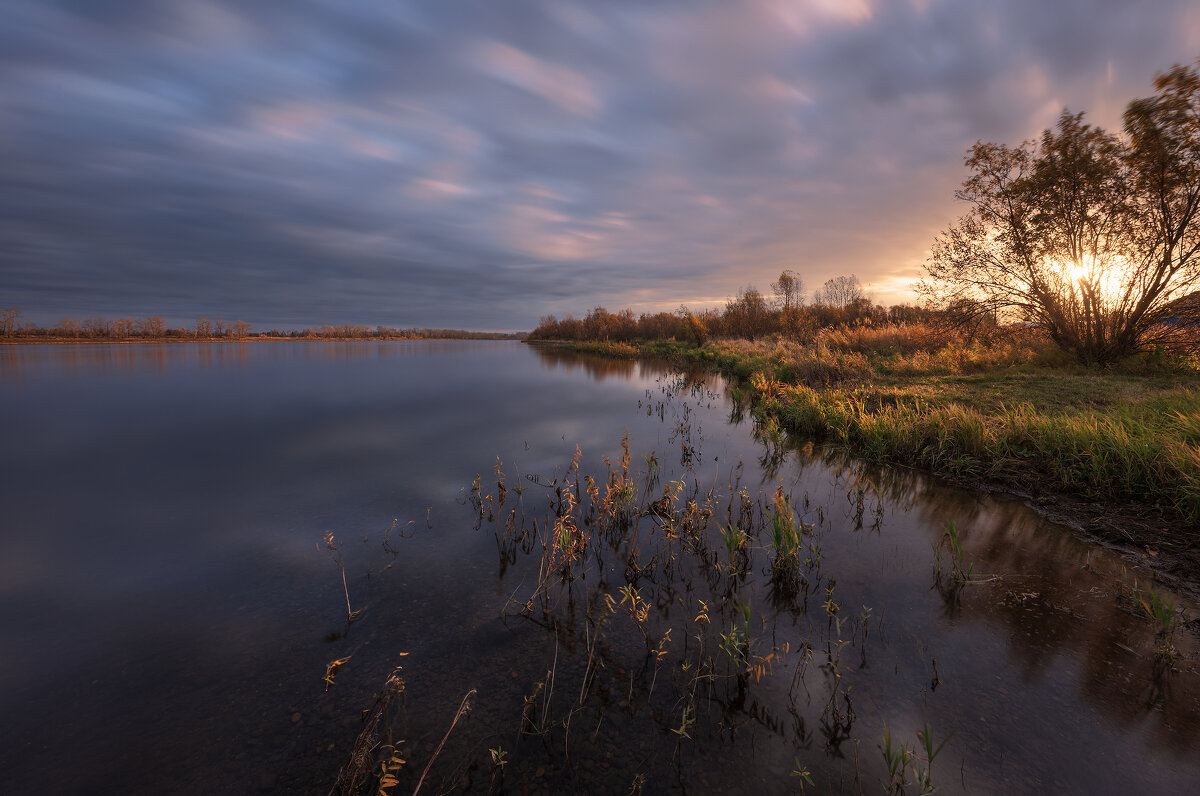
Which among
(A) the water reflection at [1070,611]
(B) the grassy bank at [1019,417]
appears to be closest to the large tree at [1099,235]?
(B) the grassy bank at [1019,417]

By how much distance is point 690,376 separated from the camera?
23.4m

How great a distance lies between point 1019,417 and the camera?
8.16 metres

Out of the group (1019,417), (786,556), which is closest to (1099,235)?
(1019,417)

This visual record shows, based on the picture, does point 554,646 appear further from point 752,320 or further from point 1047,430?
point 752,320

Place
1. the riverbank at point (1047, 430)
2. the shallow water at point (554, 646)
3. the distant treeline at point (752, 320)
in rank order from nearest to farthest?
the shallow water at point (554, 646), the riverbank at point (1047, 430), the distant treeline at point (752, 320)

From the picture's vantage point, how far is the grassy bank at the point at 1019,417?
6020 mm

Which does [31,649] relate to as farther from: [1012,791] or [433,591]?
[1012,791]

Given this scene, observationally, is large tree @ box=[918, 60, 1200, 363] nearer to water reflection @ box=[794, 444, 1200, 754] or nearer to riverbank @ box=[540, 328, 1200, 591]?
riverbank @ box=[540, 328, 1200, 591]

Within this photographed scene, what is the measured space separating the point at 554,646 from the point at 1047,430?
9119 mm

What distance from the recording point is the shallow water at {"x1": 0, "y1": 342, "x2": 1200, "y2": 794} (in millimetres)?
2547

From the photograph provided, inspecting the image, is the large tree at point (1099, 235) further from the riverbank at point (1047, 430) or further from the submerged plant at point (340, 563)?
the submerged plant at point (340, 563)

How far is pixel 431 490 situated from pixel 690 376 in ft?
60.1

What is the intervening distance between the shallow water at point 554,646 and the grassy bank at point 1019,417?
1.26 meters

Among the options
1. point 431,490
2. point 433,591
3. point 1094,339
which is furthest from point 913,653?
point 1094,339
